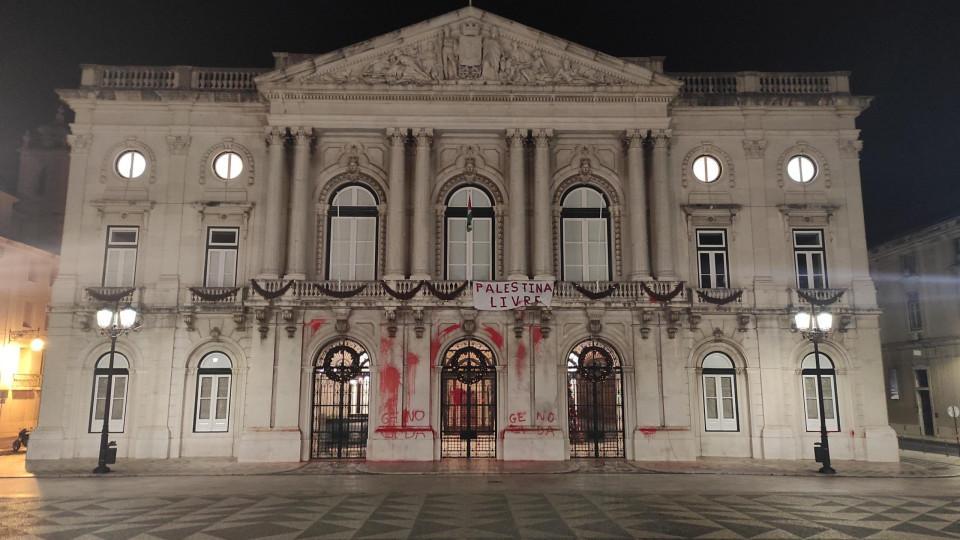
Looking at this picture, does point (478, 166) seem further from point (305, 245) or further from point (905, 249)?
point (905, 249)

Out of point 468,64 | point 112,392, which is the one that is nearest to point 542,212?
point 468,64

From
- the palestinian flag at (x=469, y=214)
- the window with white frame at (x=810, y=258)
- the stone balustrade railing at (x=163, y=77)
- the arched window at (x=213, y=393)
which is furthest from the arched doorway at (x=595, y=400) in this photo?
the stone balustrade railing at (x=163, y=77)

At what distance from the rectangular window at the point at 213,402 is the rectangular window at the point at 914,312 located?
3793 cm

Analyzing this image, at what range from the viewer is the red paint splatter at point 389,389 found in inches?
1014

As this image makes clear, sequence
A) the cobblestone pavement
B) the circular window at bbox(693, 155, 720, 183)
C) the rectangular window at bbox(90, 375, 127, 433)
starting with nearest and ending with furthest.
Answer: the cobblestone pavement < the rectangular window at bbox(90, 375, 127, 433) < the circular window at bbox(693, 155, 720, 183)

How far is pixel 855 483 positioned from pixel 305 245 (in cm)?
2039

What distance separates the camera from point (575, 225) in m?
28.5

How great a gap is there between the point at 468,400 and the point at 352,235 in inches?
317

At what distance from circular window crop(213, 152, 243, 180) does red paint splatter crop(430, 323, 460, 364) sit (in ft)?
34.7

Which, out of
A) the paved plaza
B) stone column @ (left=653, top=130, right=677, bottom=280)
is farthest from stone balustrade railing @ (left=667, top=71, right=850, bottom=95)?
the paved plaza

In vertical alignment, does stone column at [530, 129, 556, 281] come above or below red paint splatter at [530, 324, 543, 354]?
above

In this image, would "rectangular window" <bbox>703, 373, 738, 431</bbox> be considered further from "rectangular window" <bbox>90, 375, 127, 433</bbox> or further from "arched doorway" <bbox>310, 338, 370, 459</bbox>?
"rectangular window" <bbox>90, 375, 127, 433</bbox>

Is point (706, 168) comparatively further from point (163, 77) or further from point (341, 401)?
point (163, 77)

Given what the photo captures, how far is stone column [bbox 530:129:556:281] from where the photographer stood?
27031 mm
